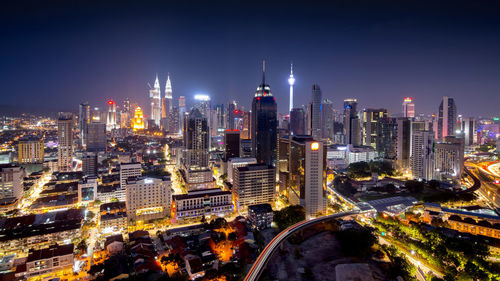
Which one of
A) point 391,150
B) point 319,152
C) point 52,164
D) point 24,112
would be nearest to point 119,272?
point 319,152

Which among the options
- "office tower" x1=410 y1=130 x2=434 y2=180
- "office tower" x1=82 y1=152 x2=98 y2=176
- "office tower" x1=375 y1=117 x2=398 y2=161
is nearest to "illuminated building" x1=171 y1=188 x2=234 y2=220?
"office tower" x1=82 y1=152 x2=98 y2=176

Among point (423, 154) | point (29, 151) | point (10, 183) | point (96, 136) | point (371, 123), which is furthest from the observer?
point (96, 136)

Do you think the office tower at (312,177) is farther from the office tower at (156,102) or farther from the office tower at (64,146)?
the office tower at (156,102)

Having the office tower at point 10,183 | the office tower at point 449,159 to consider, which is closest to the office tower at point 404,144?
the office tower at point 449,159

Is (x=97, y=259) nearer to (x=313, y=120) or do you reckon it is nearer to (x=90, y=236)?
(x=90, y=236)

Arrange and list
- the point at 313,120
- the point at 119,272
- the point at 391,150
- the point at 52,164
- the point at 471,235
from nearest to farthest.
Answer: the point at 119,272
the point at 471,235
the point at 52,164
the point at 391,150
the point at 313,120

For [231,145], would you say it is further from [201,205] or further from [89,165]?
[89,165]

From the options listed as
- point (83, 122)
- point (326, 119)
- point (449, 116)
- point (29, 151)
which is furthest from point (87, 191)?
point (449, 116)
